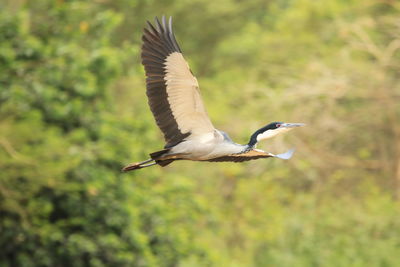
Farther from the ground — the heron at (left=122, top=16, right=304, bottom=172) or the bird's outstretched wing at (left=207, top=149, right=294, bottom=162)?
the heron at (left=122, top=16, right=304, bottom=172)

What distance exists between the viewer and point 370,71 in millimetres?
20156

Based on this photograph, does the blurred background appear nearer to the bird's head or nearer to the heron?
the heron

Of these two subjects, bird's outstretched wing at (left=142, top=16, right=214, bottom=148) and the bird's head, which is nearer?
bird's outstretched wing at (left=142, top=16, right=214, bottom=148)

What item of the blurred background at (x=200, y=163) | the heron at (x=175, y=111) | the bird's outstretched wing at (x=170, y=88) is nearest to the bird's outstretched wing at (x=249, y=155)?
the heron at (x=175, y=111)

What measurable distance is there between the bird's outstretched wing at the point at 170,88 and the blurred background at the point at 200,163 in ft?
19.9

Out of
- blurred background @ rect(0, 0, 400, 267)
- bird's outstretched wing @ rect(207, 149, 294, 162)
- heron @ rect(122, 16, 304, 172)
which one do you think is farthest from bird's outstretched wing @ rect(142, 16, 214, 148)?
blurred background @ rect(0, 0, 400, 267)

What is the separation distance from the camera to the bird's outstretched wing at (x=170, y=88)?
334 inches

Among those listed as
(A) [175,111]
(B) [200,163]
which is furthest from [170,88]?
(B) [200,163]

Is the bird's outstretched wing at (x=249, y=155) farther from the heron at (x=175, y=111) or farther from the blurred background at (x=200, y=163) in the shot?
the blurred background at (x=200, y=163)

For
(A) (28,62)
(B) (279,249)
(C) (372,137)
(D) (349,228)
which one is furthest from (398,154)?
(A) (28,62)

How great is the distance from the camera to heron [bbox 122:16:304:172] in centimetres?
855

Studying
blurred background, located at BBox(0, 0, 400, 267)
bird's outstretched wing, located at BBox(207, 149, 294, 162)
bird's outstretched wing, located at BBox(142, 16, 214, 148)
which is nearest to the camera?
bird's outstretched wing, located at BBox(142, 16, 214, 148)

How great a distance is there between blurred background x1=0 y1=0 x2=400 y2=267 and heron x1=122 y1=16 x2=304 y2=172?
20.0 ft

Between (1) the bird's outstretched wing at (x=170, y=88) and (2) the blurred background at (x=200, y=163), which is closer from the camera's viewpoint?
(1) the bird's outstretched wing at (x=170, y=88)
